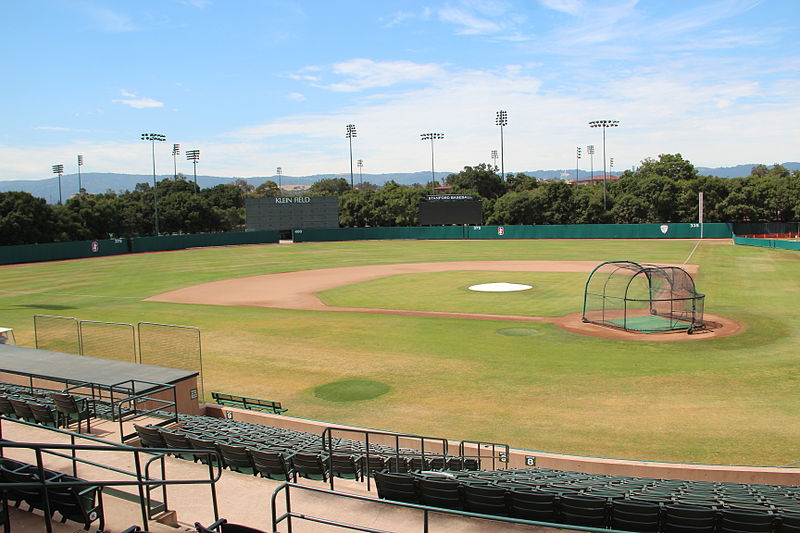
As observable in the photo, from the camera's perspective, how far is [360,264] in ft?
195

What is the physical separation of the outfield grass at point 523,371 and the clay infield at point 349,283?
1211 millimetres

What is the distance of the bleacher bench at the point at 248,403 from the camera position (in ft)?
55.8

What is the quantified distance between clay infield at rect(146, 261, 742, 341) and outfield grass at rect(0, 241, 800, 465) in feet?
3.97

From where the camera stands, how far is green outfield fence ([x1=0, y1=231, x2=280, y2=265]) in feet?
225

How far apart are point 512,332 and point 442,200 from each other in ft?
226

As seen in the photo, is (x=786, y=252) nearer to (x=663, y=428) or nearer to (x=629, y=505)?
(x=663, y=428)

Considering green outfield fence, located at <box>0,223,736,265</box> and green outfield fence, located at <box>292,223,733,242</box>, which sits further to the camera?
green outfield fence, located at <box>292,223,733,242</box>

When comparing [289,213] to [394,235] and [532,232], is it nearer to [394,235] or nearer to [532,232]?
[394,235]

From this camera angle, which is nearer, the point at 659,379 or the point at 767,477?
the point at 767,477

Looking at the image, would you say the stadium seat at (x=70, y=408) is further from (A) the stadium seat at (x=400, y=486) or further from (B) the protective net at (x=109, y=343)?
(A) the stadium seat at (x=400, y=486)

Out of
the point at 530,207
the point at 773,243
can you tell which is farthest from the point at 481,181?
the point at 773,243

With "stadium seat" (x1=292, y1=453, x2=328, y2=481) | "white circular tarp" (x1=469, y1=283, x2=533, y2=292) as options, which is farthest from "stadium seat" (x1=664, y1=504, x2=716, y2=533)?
"white circular tarp" (x1=469, y1=283, x2=533, y2=292)

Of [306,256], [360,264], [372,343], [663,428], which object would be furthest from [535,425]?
[306,256]

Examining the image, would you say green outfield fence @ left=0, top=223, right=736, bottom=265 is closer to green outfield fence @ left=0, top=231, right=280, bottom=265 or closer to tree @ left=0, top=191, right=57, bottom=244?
green outfield fence @ left=0, top=231, right=280, bottom=265
